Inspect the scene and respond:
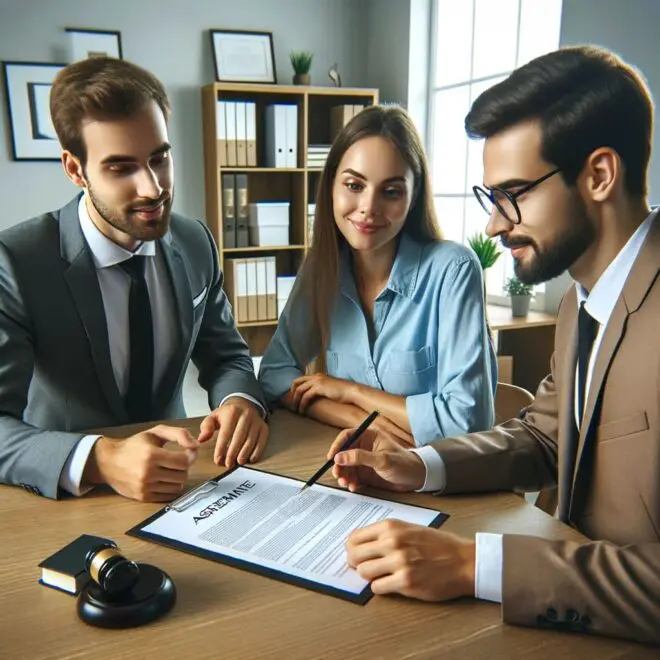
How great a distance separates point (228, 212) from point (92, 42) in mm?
1263

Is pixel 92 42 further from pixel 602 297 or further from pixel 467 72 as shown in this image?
pixel 602 297

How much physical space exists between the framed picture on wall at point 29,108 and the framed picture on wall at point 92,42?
0.49 feet

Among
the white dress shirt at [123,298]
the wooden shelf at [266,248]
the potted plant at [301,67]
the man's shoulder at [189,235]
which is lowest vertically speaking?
the wooden shelf at [266,248]

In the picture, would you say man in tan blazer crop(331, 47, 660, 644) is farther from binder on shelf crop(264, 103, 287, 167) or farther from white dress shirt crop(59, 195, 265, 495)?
binder on shelf crop(264, 103, 287, 167)

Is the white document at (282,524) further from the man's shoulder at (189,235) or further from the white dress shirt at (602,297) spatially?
the man's shoulder at (189,235)

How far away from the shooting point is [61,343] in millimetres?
1440

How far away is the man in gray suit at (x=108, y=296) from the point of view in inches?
53.7

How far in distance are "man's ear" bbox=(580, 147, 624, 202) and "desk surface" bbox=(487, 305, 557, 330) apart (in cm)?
232

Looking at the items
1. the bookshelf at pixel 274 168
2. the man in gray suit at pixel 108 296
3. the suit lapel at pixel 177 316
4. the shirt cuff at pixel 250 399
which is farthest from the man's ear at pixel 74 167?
the bookshelf at pixel 274 168

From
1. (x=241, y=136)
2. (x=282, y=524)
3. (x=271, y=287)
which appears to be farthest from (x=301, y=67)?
(x=282, y=524)

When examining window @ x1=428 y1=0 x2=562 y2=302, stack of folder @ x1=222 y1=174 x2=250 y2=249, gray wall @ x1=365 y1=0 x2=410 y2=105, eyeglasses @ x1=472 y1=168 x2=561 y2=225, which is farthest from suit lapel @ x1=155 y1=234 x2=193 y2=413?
gray wall @ x1=365 y1=0 x2=410 y2=105

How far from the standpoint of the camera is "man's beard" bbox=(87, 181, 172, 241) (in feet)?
4.94

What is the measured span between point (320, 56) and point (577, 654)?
4.51m

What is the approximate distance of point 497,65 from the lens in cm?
407
